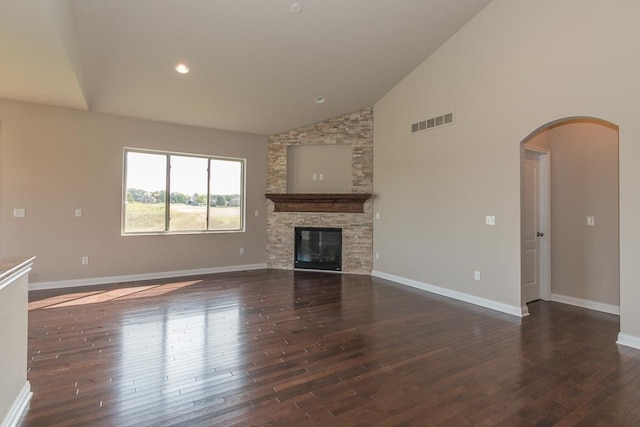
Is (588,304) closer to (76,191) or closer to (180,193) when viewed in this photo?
(180,193)

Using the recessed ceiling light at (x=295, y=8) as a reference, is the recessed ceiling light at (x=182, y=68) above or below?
below

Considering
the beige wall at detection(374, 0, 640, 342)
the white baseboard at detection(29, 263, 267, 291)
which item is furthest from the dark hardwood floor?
the beige wall at detection(374, 0, 640, 342)

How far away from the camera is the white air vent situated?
16.1 feet

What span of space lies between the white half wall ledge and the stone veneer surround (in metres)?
3.84

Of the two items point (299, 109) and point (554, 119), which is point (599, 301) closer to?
point (554, 119)

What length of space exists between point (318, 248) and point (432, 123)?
3.32 metres

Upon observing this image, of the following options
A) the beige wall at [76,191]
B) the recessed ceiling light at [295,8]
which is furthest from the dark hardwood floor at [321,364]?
the recessed ceiling light at [295,8]

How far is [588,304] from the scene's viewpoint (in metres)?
4.36

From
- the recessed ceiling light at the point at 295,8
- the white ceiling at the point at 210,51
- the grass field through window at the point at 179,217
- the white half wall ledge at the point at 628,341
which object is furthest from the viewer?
the grass field through window at the point at 179,217

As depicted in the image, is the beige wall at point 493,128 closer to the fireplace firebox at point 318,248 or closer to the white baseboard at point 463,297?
the white baseboard at point 463,297

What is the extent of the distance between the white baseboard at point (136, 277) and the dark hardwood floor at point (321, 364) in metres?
0.56

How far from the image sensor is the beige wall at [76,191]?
486cm

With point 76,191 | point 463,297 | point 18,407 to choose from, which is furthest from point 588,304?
point 76,191

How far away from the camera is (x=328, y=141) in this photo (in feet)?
22.5
